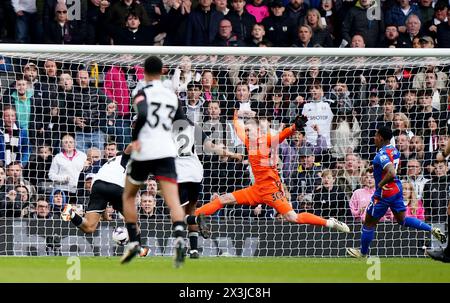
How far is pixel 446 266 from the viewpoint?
1528 centimetres

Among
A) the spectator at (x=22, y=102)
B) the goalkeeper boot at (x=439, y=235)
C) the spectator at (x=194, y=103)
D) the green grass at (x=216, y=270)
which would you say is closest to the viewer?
the green grass at (x=216, y=270)

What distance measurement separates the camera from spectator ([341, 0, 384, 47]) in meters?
20.7

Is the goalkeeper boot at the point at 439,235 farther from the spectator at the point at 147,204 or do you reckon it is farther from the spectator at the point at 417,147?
the spectator at the point at 147,204

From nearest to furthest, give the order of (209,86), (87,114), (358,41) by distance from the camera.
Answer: (87,114) < (209,86) < (358,41)

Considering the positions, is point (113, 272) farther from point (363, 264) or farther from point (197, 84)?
point (197, 84)

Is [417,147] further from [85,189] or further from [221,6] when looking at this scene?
[85,189]

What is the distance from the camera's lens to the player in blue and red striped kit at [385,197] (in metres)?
16.4

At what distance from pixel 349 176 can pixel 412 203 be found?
1.00 m

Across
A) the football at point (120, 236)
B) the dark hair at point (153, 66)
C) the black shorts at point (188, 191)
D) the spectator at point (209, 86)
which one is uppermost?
the dark hair at point (153, 66)

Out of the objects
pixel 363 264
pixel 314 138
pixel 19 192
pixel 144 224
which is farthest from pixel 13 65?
pixel 363 264

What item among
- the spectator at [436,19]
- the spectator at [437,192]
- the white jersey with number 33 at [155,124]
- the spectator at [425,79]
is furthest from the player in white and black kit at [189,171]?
the spectator at [436,19]

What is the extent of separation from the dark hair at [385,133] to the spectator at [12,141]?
16.2 feet

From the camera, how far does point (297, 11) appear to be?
68.1ft

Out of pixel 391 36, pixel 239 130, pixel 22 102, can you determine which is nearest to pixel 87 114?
pixel 22 102
